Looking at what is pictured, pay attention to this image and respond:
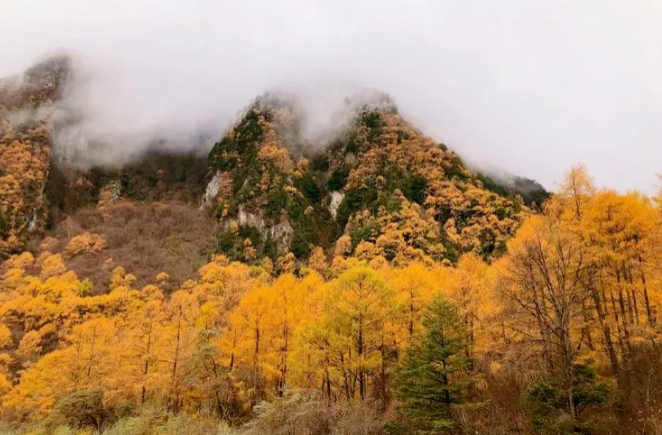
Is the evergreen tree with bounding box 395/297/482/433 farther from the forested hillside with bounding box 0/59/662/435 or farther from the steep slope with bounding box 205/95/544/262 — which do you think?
the steep slope with bounding box 205/95/544/262

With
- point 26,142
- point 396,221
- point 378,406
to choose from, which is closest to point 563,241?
point 378,406

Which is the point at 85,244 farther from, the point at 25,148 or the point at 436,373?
the point at 436,373

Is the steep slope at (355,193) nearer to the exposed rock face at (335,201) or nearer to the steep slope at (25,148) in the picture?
the exposed rock face at (335,201)

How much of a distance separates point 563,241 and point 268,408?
13.7 metres

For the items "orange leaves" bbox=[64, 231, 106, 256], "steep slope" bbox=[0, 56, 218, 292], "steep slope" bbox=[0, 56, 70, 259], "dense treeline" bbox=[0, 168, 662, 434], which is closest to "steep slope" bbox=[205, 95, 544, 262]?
"steep slope" bbox=[0, 56, 218, 292]

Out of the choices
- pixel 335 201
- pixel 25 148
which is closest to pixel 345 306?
pixel 335 201

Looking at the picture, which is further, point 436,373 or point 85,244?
point 85,244

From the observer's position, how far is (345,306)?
23406mm

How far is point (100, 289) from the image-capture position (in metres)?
77.4

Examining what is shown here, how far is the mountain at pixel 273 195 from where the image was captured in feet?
274

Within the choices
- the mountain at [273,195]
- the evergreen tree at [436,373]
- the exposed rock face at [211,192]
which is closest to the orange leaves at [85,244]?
the mountain at [273,195]

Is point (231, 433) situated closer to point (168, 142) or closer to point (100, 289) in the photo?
point (100, 289)

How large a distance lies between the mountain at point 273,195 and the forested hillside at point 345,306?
0.74 meters

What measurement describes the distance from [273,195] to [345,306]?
85878 millimetres
